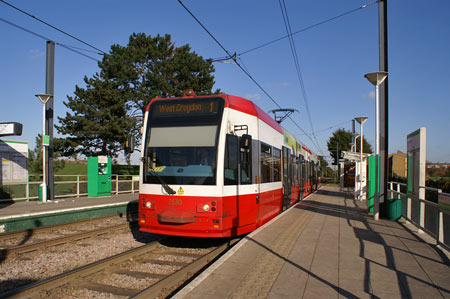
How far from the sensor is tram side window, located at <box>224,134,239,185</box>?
7.43 metres

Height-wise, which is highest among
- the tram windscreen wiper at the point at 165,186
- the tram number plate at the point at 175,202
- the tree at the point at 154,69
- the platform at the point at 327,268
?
the tree at the point at 154,69

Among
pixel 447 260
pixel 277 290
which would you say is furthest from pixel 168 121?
pixel 447 260

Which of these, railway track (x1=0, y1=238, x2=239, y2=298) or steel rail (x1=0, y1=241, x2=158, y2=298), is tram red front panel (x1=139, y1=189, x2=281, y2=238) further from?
steel rail (x1=0, y1=241, x2=158, y2=298)

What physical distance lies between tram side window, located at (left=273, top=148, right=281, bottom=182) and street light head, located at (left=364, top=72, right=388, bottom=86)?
3.84 meters

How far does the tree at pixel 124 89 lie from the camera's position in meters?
30.7

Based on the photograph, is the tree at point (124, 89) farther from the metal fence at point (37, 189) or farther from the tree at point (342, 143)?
the tree at point (342, 143)

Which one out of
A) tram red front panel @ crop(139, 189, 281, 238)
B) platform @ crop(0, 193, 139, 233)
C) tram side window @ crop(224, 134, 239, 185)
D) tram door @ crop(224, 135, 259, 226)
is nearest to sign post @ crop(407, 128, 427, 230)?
tram door @ crop(224, 135, 259, 226)

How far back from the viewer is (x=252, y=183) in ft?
27.5

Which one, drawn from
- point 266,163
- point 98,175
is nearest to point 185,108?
point 266,163

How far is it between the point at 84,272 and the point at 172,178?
8.11 feet

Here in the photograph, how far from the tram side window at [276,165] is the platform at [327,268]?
2.04 meters

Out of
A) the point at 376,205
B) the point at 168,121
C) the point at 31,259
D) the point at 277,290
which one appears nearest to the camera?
the point at 277,290

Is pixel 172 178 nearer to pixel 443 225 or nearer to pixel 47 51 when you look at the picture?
pixel 443 225

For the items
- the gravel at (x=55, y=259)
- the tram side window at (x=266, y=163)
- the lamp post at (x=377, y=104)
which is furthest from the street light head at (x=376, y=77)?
the gravel at (x=55, y=259)
